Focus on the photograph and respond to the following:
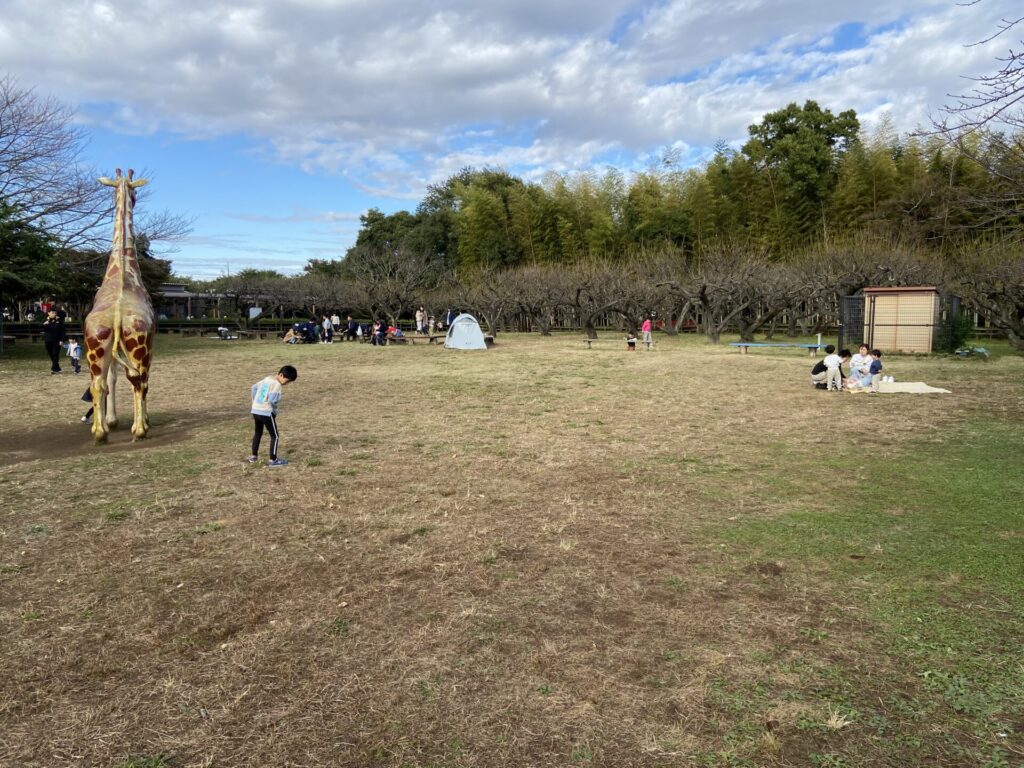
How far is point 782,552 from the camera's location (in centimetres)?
421

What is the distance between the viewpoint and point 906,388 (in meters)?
11.7

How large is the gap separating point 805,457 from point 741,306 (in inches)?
764

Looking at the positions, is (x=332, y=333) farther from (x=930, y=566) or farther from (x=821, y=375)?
(x=930, y=566)

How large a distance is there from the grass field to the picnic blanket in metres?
3.56

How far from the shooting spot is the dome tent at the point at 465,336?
23283mm

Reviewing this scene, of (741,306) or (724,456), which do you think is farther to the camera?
(741,306)

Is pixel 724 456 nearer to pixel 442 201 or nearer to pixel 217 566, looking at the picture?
pixel 217 566

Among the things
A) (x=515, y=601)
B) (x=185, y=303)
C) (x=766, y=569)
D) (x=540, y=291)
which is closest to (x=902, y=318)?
(x=540, y=291)

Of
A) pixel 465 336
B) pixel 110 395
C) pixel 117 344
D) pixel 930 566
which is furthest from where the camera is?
pixel 465 336

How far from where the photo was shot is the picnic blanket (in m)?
11.3

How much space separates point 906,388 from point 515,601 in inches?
419

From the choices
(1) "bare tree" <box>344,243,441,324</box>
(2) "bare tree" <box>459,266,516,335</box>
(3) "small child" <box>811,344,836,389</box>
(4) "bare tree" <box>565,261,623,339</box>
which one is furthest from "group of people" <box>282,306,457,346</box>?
(3) "small child" <box>811,344,836,389</box>

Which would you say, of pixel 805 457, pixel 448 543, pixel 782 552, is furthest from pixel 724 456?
pixel 448 543

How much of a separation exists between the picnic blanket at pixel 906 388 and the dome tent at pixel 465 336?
13727 millimetres
